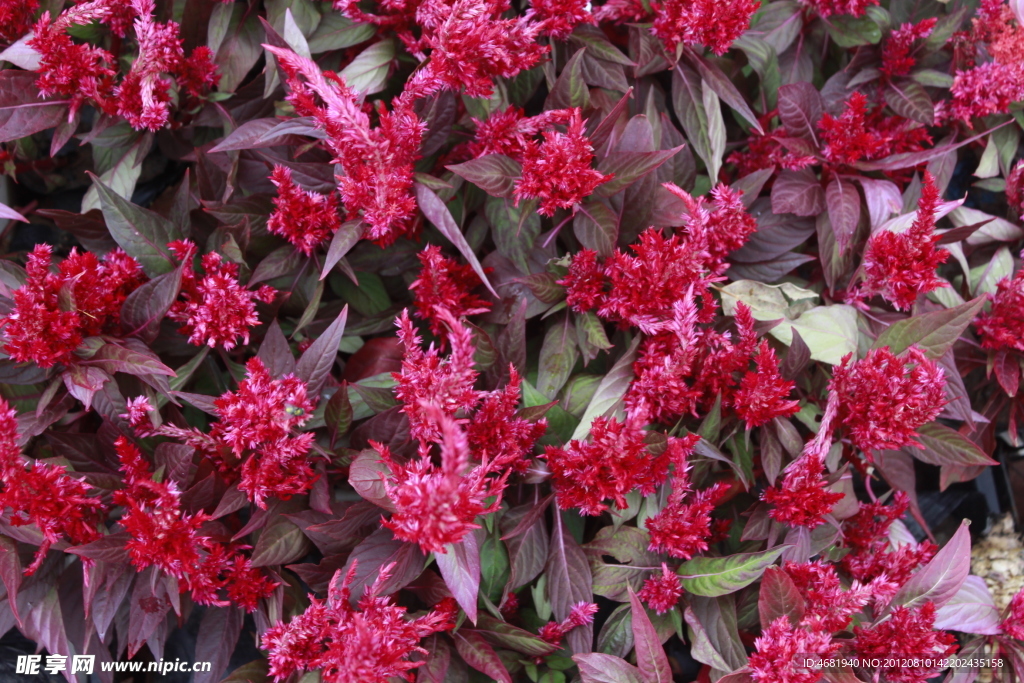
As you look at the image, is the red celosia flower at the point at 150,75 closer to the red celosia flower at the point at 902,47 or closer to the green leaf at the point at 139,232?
the green leaf at the point at 139,232

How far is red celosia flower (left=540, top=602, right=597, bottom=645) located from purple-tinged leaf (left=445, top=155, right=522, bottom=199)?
82 cm

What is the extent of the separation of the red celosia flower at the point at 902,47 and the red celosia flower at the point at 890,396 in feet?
2.43

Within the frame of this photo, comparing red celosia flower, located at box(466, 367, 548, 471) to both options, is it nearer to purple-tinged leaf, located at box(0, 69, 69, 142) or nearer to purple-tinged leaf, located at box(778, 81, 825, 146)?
purple-tinged leaf, located at box(778, 81, 825, 146)

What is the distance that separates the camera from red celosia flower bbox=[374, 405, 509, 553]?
78 centimetres

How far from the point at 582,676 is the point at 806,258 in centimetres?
101

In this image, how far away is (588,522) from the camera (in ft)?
5.03

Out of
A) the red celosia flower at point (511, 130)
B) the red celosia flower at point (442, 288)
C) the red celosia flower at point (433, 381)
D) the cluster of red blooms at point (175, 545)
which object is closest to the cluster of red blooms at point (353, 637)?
the cluster of red blooms at point (175, 545)

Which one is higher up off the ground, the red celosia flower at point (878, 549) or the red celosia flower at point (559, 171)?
the red celosia flower at point (559, 171)

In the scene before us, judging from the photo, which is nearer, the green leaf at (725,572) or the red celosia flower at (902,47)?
the green leaf at (725,572)

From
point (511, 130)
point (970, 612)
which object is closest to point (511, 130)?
point (511, 130)

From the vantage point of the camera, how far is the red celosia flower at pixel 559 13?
1.27 m

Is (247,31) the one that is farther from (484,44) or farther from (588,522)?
(588,522)

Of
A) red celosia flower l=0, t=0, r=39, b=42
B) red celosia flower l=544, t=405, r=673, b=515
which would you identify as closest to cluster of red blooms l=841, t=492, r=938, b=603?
red celosia flower l=544, t=405, r=673, b=515

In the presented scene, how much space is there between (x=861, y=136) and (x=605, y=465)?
0.98 meters
